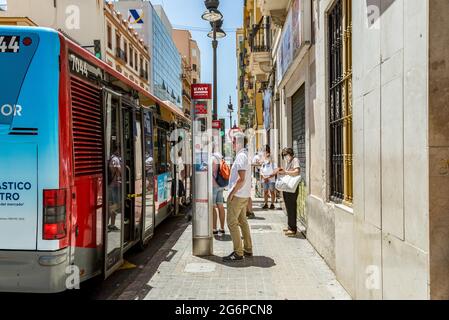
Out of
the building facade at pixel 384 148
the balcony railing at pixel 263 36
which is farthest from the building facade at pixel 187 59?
the building facade at pixel 384 148

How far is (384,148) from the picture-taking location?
382 cm

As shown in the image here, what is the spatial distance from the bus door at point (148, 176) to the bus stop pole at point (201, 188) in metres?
0.95

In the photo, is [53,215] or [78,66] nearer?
[53,215]

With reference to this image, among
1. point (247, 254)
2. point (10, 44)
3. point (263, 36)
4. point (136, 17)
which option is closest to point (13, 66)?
point (10, 44)

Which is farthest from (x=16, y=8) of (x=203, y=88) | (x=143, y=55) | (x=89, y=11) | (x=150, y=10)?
(x=203, y=88)

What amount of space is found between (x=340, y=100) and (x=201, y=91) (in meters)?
2.39

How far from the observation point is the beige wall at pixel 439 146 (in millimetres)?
2901

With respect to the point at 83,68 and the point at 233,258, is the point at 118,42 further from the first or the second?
the point at 83,68

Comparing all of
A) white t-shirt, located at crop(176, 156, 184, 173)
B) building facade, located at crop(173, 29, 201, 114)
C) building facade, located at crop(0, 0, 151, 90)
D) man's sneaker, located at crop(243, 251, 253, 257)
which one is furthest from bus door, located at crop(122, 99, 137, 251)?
Result: building facade, located at crop(173, 29, 201, 114)

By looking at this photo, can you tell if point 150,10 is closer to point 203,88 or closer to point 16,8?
point 16,8

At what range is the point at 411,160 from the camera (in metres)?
3.21

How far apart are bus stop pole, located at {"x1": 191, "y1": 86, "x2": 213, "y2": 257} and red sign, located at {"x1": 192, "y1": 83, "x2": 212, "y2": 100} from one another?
0.09 meters

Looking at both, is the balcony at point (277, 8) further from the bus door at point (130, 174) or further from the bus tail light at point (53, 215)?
the bus tail light at point (53, 215)

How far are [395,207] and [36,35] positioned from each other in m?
3.78
